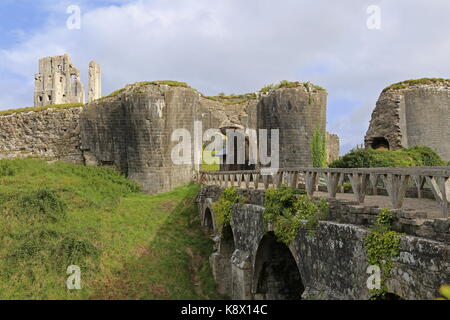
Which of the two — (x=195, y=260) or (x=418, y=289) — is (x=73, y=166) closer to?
(x=195, y=260)

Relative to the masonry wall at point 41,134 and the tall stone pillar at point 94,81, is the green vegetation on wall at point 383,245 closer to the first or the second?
the masonry wall at point 41,134

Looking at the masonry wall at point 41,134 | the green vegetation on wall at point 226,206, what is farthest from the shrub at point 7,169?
the green vegetation on wall at point 226,206

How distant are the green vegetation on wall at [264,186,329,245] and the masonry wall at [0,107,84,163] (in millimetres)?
24208

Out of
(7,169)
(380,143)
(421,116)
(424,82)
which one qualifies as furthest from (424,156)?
(7,169)

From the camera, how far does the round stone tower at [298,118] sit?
25469 mm

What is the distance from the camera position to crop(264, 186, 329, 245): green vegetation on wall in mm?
7672

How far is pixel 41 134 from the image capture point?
30.9 m

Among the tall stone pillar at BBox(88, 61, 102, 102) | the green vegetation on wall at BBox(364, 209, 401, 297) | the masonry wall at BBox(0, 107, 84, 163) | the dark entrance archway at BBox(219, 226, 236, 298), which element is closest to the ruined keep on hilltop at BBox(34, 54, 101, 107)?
the tall stone pillar at BBox(88, 61, 102, 102)

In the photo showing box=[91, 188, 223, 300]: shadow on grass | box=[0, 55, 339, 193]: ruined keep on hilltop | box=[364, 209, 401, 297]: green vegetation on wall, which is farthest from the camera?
box=[0, 55, 339, 193]: ruined keep on hilltop

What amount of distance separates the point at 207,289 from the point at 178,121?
1318 centimetres

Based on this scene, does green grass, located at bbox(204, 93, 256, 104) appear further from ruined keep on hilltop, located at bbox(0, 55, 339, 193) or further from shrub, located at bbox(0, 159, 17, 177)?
shrub, located at bbox(0, 159, 17, 177)

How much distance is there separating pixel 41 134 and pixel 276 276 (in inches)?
1017

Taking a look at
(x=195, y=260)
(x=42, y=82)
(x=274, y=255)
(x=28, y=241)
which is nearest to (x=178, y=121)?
(x=195, y=260)

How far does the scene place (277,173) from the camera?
10.8 meters
